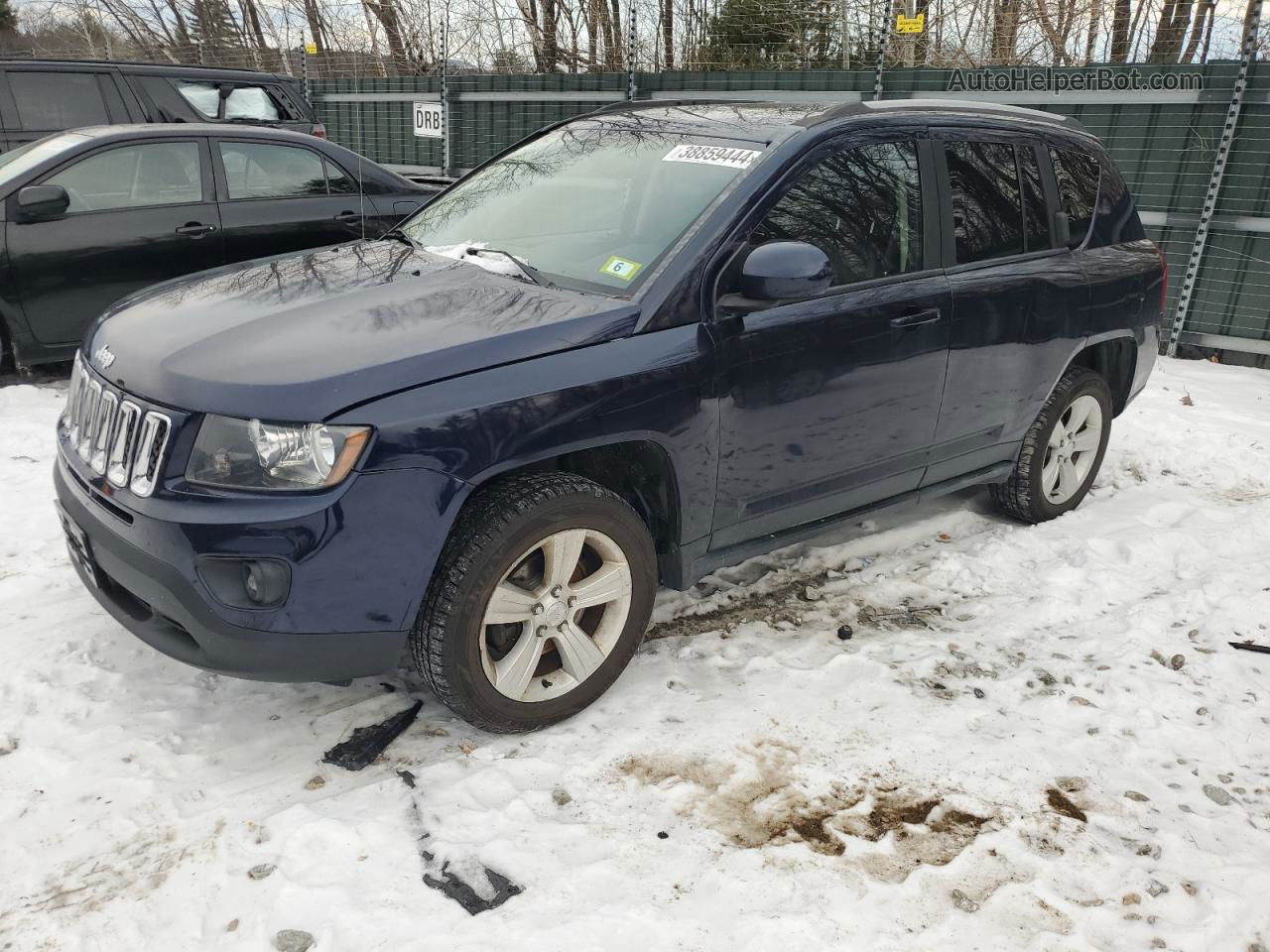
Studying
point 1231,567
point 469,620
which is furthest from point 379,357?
point 1231,567

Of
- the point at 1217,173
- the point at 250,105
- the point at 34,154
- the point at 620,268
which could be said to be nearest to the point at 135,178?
the point at 34,154

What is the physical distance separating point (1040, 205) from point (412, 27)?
44.0 feet

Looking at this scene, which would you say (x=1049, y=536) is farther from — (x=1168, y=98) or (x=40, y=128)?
(x=40, y=128)

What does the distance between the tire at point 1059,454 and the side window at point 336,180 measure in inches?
194

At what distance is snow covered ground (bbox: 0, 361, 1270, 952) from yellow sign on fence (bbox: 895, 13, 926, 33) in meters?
6.60

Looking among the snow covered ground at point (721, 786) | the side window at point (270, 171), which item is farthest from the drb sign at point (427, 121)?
the snow covered ground at point (721, 786)

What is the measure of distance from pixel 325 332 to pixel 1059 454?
140 inches

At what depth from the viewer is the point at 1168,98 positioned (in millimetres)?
8047

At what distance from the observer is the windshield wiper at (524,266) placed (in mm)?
3260

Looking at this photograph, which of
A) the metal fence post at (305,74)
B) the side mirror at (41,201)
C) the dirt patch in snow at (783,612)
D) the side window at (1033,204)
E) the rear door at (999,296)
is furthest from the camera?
the metal fence post at (305,74)

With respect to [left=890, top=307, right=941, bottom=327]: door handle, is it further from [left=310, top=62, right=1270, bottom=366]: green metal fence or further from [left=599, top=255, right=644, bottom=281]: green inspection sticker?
[left=310, top=62, right=1270, bottom=366]: green metal fence

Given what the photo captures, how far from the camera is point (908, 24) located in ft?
30.5

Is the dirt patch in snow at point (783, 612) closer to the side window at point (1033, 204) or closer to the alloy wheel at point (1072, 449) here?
the alloy wheel at point (1072, 449)

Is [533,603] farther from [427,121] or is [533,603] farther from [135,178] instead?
[427,121]
